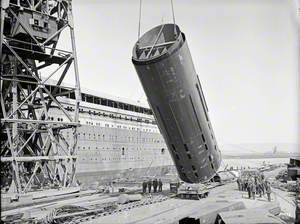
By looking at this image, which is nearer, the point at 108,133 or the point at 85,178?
the point at 85,178

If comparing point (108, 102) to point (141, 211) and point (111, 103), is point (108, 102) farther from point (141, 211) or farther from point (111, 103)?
point (141, 211)

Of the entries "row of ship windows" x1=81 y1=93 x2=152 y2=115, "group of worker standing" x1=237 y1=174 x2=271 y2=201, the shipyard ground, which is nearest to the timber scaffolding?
the shipyard ground

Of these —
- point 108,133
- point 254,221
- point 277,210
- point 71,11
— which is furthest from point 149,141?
point 254,221

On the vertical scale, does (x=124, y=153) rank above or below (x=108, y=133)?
below

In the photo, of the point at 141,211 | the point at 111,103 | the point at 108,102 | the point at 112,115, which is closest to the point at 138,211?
the point at 141,211

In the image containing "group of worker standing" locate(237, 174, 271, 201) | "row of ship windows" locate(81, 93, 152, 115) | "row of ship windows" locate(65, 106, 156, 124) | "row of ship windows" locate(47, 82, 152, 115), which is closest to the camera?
"group of worker standing" locate(237, 174, 271, 201)

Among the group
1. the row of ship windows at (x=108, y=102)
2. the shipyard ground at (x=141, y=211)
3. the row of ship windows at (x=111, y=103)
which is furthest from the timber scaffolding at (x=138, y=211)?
the row of ship windows at (x=111, y=103)

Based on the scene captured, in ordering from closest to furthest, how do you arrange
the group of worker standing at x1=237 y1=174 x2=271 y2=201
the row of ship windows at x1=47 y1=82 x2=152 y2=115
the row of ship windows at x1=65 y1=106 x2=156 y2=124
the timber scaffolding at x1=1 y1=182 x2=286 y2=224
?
1. the timber scaffolding at x1=1 y1=182 x2=286 y2=224
2. the group of worker standing at x1=237 y1=174 x2=271 y2=201
3. the row of ship windows at x1=65 y1=106 x2=156 y2=124
4. the row of ship windows at x1=47 y1=82 x2=152 y2=115

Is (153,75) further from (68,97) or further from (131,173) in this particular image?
(131,173)

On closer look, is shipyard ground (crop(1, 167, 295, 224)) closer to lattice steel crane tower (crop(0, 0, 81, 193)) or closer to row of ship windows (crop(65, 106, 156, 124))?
lattice steel crane tower (crop(0, 0, 81, 193))

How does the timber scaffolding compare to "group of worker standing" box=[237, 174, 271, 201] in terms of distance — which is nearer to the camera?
the timber scaffolding

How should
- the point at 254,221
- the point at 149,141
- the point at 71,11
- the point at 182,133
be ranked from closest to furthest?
the point at 254,221 < the point at 182,133 < the point at 71,11 < the point at 149,141
